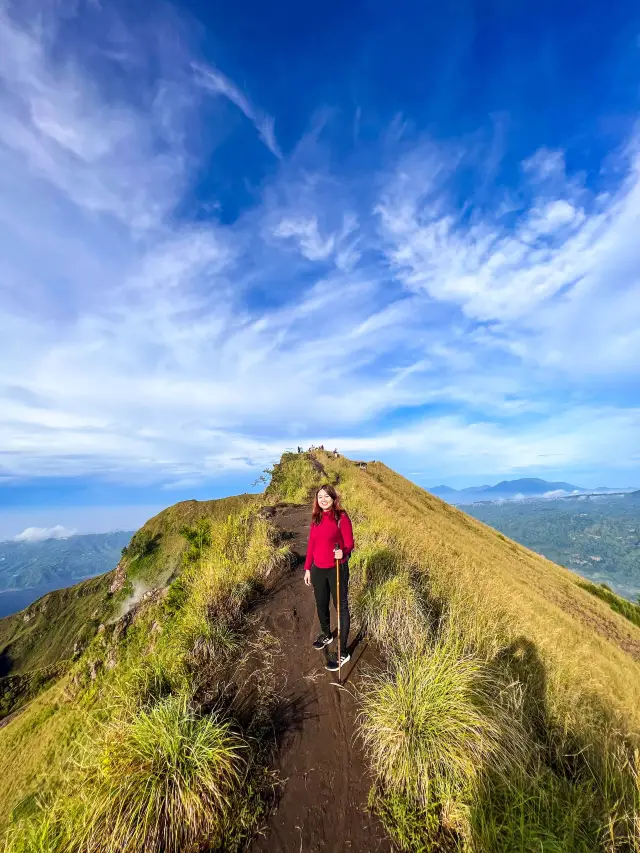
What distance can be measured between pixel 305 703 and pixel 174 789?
2.01m

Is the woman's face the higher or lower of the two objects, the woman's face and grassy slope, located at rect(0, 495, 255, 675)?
the higher

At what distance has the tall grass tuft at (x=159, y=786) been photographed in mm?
3104

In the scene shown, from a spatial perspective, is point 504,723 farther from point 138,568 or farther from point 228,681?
point 138,568

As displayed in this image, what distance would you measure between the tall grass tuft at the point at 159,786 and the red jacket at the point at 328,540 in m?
2.54

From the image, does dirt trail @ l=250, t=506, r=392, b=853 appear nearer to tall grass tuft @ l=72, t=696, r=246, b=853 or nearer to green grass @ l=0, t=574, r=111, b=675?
tall grass tuft @ l=72, t=696, r=246, b=853

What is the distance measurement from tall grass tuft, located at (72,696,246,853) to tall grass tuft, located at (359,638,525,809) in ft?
5.19

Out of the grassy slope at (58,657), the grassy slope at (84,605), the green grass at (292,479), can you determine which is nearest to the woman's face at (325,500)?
the grassy slope at (58,657)

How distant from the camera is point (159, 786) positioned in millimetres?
3281

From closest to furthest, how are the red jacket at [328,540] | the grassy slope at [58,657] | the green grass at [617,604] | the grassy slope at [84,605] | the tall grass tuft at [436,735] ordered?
1. the tall grass tuft at [436,735]
2. the red jacket at [328,540]
3. the grassy slope at [58,657]
4. the green grass at [617,604]
5. the grassy slope at [84,605]

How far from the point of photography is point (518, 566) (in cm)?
2341

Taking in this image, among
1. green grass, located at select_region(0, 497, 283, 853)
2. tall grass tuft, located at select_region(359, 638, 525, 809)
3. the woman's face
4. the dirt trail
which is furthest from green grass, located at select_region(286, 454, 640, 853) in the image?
the woman's face

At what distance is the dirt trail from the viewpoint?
131 inches

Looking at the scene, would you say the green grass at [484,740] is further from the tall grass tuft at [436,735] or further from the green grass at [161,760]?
the green grass at [161,760]

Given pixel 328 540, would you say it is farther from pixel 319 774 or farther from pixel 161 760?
pixel 161 760
